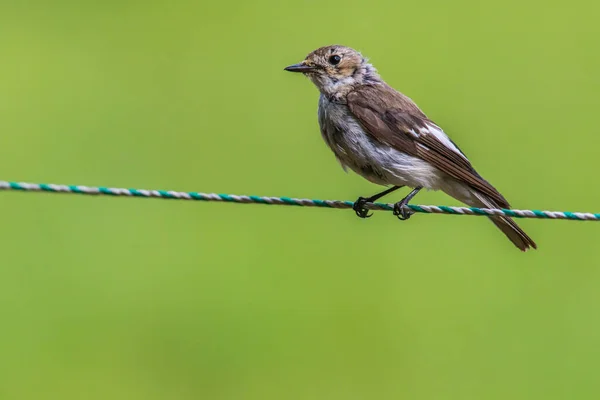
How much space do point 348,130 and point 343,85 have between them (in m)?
0.43

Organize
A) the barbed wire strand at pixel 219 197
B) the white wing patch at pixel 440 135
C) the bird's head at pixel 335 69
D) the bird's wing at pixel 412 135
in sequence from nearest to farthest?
the barbed wire strand at pixel 219 197
the bird's wing at pixel 412 135
the white wing patch at pixel 440 135
the bird's head at pixel 335 69

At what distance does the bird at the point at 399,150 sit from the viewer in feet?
15.4

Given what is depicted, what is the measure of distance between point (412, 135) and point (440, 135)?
204mm

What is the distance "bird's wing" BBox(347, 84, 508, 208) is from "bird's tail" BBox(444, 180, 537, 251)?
0.18 feet

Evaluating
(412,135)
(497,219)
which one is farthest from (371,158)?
(497,219)

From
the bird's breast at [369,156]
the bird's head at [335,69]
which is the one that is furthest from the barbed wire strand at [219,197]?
the bird's head at [335,69]

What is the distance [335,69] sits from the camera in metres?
5.19

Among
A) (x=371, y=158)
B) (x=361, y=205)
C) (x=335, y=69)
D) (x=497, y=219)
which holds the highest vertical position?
(x=335, y=69)

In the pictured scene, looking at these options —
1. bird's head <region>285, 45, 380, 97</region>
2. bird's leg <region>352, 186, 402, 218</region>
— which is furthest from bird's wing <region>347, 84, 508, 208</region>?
bird's leg <region>352, 186, 402, 218</region>

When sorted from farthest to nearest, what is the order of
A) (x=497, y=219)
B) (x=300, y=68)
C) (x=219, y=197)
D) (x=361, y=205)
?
1. (x=300, y=68)
2. (x=497, y=219)
3. (x=361, y=205)
4. (x=219, y=197)

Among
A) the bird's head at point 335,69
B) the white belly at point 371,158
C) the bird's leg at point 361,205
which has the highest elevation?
the bird's head at point 335,69

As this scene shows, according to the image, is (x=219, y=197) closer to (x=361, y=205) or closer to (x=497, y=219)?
(x=361, y=205)

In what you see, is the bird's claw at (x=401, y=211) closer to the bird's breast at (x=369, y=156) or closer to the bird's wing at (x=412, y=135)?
the bird's breast at (x=369, y=156)

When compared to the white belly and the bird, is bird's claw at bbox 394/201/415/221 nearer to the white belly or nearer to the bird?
the bird
